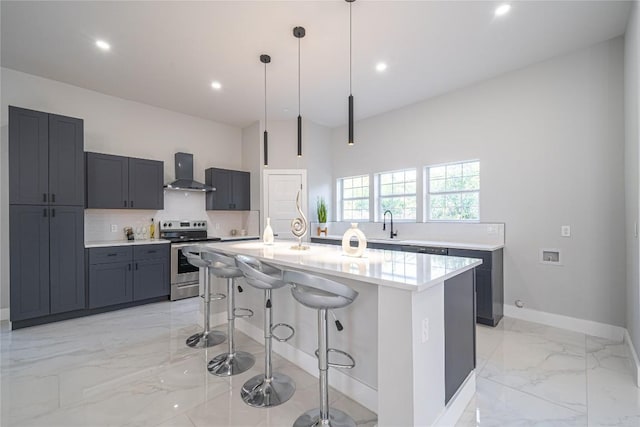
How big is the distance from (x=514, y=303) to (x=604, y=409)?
1.82 m

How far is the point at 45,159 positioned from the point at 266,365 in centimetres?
367

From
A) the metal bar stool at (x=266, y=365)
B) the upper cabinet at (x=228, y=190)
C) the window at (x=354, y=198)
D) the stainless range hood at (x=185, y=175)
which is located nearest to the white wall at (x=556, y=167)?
the window at (x=354, y=198)

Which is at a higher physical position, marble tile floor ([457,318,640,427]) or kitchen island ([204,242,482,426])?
kitchen island ([204,242,482,426])

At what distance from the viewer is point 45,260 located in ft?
11.4

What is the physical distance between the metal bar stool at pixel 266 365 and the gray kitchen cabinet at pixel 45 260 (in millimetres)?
2881

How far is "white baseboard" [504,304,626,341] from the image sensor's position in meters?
2.98

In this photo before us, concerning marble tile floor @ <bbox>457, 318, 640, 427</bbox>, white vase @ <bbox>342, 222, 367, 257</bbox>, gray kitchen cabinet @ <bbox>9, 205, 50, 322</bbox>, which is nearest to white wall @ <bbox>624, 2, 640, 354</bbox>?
marble tile floor @ <bbox>457, 318, 640, 427</bbox>

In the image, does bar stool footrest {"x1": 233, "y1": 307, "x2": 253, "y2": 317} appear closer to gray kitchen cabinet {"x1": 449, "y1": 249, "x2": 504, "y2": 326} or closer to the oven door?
the oven door

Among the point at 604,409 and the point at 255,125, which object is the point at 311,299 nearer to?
the point at 604,409

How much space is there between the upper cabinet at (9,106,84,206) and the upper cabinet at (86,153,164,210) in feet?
0.87

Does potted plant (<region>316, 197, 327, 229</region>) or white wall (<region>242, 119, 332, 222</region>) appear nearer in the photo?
white wall (<region>242, 119, 332, 222</region>)

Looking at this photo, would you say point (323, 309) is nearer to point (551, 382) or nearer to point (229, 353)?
point (229, 353)

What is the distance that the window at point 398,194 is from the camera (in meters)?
4.86

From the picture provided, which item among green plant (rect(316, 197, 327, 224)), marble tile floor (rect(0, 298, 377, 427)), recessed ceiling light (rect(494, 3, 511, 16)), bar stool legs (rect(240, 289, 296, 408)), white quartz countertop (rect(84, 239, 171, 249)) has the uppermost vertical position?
recessed ceiling light (rect(494, 3, 511, 16))
